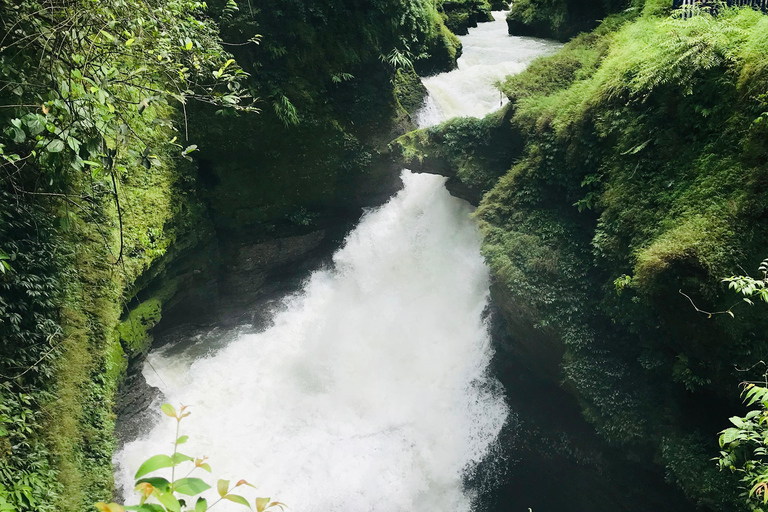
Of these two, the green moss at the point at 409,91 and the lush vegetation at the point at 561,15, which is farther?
the green moss at the point at 409,91

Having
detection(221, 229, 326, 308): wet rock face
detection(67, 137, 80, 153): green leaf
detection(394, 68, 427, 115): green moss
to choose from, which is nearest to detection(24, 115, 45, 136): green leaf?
detection(67, 137, 80, 153): green leaf

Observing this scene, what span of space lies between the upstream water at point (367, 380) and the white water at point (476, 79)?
165 mm

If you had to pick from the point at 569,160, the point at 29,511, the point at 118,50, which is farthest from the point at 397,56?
the point at 29,511

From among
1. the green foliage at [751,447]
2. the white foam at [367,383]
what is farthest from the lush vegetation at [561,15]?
the green foliage at [751,447]

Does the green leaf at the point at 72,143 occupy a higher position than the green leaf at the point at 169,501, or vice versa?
the green leaf at the point at 72,143

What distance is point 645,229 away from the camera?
779cm

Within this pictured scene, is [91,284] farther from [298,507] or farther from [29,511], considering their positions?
[298,507]

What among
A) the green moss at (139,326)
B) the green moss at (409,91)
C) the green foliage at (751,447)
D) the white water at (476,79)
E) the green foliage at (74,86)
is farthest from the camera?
the white water at (476,79)

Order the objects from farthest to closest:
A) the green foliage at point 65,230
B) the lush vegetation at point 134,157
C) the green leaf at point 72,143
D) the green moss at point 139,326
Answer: the green moss at point 139,326 < the lush vegetation at point 134,157 < the green foliage at point 65,230 < the green leaf at point 72,143

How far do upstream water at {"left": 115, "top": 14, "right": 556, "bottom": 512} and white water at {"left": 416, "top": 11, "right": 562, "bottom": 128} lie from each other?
0.16 meters

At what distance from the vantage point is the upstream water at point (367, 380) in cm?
905

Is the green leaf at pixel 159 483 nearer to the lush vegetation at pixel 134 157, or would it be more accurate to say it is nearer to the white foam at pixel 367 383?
the lush vegetation at pixel 134 157

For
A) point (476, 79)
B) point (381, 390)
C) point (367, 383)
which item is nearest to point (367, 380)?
point (367, 383)

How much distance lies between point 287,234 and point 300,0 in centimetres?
592
